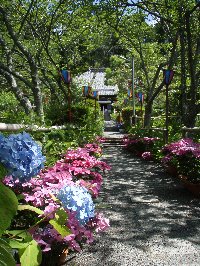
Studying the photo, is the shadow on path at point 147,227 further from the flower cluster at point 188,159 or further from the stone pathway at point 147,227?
the flower cluster at point 188,159

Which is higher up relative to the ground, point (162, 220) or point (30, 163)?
point (30, 163)

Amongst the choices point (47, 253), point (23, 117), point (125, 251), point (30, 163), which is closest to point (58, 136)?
point (23, 117)

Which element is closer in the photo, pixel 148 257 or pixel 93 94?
pixel 148 257

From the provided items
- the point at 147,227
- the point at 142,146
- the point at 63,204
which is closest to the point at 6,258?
the point at 63,204

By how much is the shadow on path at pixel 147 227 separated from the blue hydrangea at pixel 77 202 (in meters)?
0.47

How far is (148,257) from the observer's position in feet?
10.3

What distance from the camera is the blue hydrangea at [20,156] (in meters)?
1.67

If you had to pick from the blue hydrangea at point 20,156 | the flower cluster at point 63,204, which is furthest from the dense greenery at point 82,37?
the blue hydrangea at point 20,156

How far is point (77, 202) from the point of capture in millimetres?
1710

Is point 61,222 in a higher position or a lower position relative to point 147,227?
higher

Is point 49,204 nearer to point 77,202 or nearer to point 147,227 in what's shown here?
point 77,202

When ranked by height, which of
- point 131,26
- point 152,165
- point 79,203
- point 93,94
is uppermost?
point 131,26

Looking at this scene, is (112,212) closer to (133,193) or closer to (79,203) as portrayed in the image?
(133,193)

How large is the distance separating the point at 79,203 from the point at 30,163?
0.31 m
